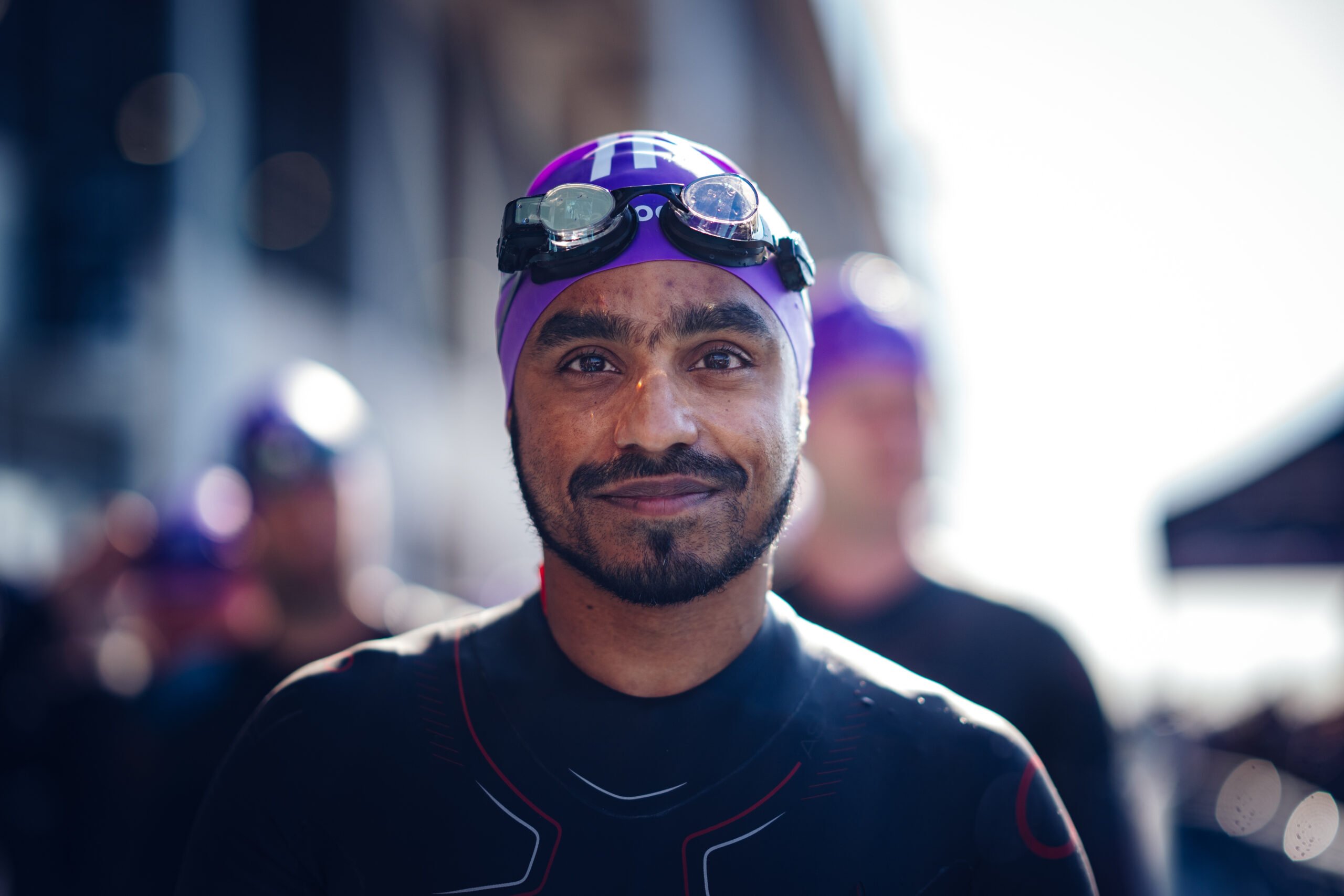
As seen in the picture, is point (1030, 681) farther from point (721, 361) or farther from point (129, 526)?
point (129, 526)

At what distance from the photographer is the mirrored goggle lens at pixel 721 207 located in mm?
1818

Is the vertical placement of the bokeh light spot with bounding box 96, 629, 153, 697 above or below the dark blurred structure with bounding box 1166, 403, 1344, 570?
below

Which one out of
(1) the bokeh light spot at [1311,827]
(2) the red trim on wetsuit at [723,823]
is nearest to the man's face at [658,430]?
(2) the red trim on wetsuit at [723,823]

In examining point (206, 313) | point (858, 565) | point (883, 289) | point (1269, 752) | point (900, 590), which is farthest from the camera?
point (206, 313)

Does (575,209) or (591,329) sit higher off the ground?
(575,209)

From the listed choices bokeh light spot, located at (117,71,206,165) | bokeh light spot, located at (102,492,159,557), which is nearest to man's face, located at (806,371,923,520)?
bokeh light spot, located at (102,492,159,557)

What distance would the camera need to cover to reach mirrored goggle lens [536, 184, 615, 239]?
1812mm

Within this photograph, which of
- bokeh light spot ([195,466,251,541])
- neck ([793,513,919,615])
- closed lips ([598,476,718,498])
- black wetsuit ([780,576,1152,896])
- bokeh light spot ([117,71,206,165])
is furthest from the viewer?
bokeh light spot ([117,71,206,165])

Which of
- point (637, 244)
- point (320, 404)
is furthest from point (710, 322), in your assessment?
point (320, 404)

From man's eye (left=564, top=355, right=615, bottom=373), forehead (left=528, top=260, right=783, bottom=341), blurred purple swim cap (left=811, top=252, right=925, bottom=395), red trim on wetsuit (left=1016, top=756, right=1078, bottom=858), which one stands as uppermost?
blurred purple swim cap (left=811, top=252, right=925, bottom=395)

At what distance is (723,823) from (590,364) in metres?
0.93

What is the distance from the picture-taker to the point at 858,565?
327cm

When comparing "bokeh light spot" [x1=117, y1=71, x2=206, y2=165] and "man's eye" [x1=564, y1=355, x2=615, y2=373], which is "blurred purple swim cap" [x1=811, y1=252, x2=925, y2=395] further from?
"bokeh light spot" [x1=117, y1=71, x2=206, y2=165]

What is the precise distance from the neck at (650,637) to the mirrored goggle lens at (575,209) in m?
0.70
